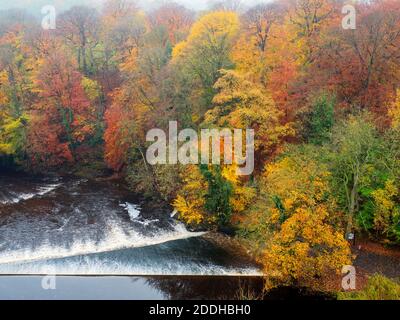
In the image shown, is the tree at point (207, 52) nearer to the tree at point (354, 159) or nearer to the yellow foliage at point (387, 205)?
the tree at point (354, 159)

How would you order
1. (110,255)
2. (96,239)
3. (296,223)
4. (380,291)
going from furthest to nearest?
(96,239) < (110,255) < (296,223) < (380,291)

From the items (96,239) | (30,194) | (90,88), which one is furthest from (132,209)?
(90,88)

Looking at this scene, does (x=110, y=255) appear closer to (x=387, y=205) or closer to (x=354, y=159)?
(x=354, y=159)

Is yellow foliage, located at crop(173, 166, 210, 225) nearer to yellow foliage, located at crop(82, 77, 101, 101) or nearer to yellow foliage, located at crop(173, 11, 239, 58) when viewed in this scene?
yellow foliage, located at crop(173, 11, 239, 58)

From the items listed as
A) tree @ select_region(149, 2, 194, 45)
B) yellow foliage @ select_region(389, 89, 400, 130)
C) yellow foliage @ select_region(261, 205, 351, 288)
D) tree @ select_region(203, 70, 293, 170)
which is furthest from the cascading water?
tree @ select_region(149, 2, 194, 45)

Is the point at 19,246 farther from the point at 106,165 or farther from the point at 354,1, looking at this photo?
the point at 354,1
